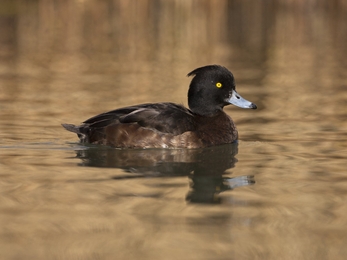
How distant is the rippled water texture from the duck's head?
470 millimetres

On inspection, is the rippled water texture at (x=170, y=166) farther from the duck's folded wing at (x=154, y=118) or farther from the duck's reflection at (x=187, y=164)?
the duck's folded wing at (x=154, y=118)

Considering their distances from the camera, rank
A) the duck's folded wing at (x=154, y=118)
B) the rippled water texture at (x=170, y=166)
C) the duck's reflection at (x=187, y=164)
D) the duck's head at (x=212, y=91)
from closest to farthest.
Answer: the rippled water texture at (x=170, y=166) < the duck's reflection at (x=187, y=164) < the duck's folded wing at (x=154, y=118) < the duck's head at (x=212, y=91)

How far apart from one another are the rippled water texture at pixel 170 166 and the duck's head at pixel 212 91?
470 mm

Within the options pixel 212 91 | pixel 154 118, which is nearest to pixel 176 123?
→ pixel 154 118

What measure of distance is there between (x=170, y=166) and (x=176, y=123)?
2.76 ft

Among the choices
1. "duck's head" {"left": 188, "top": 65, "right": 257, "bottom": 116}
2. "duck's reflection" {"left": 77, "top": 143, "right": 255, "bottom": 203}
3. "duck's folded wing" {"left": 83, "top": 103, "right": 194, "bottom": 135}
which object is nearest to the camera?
"duck's reflection" {"left": 77, "top": 143, "right": 255, "bottom": 203}

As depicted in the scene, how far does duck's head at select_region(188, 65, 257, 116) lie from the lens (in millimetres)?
8000

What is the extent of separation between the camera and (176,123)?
7.55 metres

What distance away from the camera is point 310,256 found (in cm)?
421

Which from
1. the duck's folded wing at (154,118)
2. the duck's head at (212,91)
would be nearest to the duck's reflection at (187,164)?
the duck's folded wing at (154,118)

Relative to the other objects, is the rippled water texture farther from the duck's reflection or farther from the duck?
the duck

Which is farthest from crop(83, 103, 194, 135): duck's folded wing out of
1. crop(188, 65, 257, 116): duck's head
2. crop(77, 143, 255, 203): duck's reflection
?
crop(188, 65, 257, 116): duck's head

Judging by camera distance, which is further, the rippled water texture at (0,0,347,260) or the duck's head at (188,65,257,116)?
the duck's head at (188,65,257,116)

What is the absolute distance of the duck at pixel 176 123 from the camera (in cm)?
754
